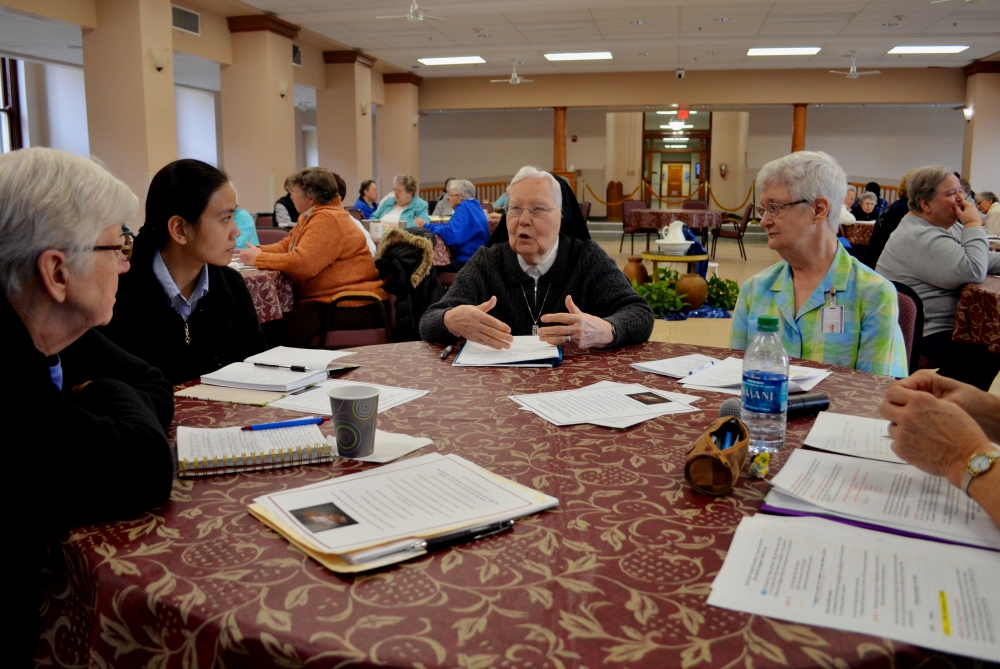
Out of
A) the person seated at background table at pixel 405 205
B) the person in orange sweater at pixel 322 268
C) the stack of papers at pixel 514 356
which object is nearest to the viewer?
the stack of papers at pixel 514 356

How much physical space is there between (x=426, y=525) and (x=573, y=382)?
941 mm

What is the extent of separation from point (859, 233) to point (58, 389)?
994 centimetres

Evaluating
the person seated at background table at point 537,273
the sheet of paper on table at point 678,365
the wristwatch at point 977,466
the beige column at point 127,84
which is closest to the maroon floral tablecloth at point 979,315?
the person seated at background table at point 537,273

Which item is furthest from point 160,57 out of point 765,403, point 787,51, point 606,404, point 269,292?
point 787,51

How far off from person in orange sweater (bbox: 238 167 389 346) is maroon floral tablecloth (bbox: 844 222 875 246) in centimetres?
715

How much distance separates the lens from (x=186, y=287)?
260 centimetres

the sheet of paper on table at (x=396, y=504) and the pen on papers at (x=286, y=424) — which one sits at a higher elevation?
the pen on papers at (x=286, y=424)

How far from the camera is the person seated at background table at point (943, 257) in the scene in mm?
3801

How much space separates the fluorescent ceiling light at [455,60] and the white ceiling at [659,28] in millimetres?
244

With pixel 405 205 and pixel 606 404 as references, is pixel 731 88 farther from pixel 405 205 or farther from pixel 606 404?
pixel 606 404

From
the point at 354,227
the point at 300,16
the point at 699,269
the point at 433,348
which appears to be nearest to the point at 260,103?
the point at 300,16

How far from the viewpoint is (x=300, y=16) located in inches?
422

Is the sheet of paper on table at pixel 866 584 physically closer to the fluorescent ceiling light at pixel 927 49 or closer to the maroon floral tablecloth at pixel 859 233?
the maroon floral tablecloth at pixel 859 233

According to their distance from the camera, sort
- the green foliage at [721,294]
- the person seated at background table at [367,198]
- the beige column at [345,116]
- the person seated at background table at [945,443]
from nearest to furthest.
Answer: the person seated at background table at [945,443] < the green foliage at [721,294] < the person seated at background table at [367,198] < the beige column at [345,116]
